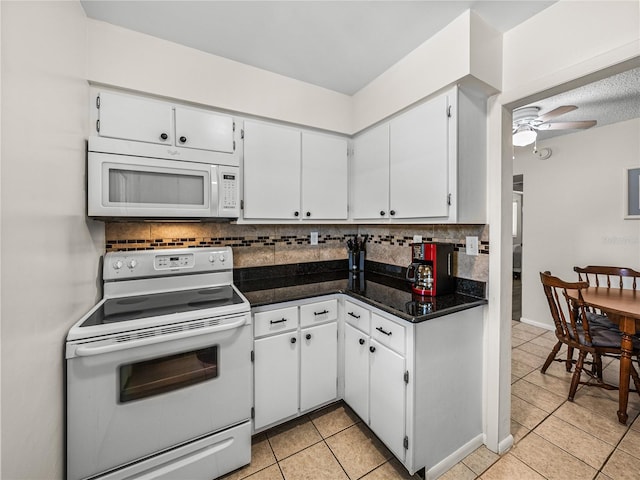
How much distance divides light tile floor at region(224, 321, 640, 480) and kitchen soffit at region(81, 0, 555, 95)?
8.04 feet

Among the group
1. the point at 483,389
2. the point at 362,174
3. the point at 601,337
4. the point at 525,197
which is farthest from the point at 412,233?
the point at 525,197

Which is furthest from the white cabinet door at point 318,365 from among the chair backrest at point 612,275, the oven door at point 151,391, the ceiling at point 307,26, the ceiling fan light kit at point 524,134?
the chair backrest at point 612,275

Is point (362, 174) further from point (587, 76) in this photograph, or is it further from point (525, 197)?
point (525, 197)

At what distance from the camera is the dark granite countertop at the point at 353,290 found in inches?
59.6

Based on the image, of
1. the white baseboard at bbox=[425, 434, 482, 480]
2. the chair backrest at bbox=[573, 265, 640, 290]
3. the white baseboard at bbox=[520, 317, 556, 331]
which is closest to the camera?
the white baseboard at bbox=[425, 434, 482, 480]

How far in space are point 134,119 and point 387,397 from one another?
7.01 ft

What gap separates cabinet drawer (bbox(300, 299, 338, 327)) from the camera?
178cm

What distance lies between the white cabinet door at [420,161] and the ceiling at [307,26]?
41 centimetres

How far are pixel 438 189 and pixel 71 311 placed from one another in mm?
1942

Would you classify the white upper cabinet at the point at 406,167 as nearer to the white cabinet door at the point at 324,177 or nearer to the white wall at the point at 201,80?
the white cabinet door at the point at 324,177

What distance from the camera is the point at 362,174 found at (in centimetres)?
223

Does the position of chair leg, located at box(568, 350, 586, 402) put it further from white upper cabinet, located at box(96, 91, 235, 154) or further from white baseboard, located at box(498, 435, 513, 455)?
white upper cabinet, located at box(96, 91, 235, 154)

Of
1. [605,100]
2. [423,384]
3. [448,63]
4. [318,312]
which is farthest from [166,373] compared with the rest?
[605,100]

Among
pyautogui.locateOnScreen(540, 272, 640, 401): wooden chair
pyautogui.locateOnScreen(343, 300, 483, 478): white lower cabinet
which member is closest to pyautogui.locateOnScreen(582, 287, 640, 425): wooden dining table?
pyautogui.locateOnScreen(540, 272, 640, 401): wooden chair
